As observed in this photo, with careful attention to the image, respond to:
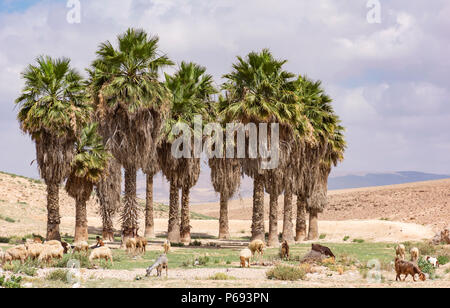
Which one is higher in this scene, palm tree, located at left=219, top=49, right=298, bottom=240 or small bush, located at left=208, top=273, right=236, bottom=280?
palm tree, located at left=219, top=49, right=298, bottom=240

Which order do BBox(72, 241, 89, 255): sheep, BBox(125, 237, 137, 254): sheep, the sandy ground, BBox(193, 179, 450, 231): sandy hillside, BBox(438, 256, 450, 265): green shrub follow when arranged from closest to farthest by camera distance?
the sandy ground → BBox(438, 256, 450, 265): green shrub → BBox(72, 241, 89, 255): sheep → BBox(125, 237, 137, 254): sheep → BBox(193, 179, 450, 231): sandy hillside

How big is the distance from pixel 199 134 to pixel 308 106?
9416mm

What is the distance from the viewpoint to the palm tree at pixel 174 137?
39.7 meters

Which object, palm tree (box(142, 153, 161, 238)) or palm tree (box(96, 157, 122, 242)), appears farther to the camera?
palm tree (box(142, 153, 161, 238))

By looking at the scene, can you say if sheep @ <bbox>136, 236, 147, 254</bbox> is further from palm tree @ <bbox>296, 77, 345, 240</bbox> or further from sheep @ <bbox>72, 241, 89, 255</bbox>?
palm tree @ <bbox>296, 77, 345, 240</bbox>

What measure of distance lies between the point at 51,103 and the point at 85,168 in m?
4.85

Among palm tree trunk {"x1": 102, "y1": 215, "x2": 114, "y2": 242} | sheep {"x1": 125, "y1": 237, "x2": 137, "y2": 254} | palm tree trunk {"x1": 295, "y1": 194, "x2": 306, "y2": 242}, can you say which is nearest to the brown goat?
sheep {"x1": 125, "y1": 237, "x2": 137, "y2": 254}

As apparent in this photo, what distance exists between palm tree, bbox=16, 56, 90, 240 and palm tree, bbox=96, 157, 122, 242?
737 centimetres

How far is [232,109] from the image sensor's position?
35.4 metres

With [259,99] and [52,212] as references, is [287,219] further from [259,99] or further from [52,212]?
[52,212]

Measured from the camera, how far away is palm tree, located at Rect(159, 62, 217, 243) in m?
39.7
